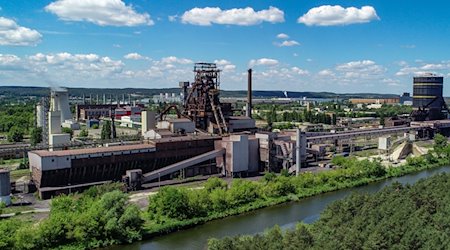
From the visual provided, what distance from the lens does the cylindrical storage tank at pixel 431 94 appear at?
47359 millimetres

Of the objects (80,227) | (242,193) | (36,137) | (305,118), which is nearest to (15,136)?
(36,137)

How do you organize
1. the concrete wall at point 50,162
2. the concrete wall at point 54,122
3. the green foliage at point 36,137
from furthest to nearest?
the green foliage at point 36,137 → the concrete wall at point 54,122 → the concrete wall at point 50,162

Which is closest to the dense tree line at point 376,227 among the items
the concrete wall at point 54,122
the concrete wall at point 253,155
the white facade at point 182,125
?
the concrete wall at point 253,155

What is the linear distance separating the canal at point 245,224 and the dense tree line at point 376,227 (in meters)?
2.73

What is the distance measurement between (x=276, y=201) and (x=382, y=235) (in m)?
7.82

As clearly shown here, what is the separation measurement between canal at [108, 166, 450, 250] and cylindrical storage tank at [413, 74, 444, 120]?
32.8m

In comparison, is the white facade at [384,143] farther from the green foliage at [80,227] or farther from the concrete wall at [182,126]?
the green foliage at [80,227]

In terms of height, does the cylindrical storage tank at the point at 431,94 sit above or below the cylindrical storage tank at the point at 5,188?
above

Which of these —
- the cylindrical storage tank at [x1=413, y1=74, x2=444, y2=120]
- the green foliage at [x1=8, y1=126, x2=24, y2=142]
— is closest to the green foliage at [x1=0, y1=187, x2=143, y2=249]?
the green foliage at [x1=8, y1=126, x2=24, y2=142]

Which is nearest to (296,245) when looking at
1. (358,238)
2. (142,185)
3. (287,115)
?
(358,238)

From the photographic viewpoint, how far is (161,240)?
13.9 metres

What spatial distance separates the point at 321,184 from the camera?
821 inches

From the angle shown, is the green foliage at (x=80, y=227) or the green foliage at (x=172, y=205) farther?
the green foliage at (x=172, y=205)

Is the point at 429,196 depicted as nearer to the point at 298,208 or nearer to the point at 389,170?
the point at 298,208
